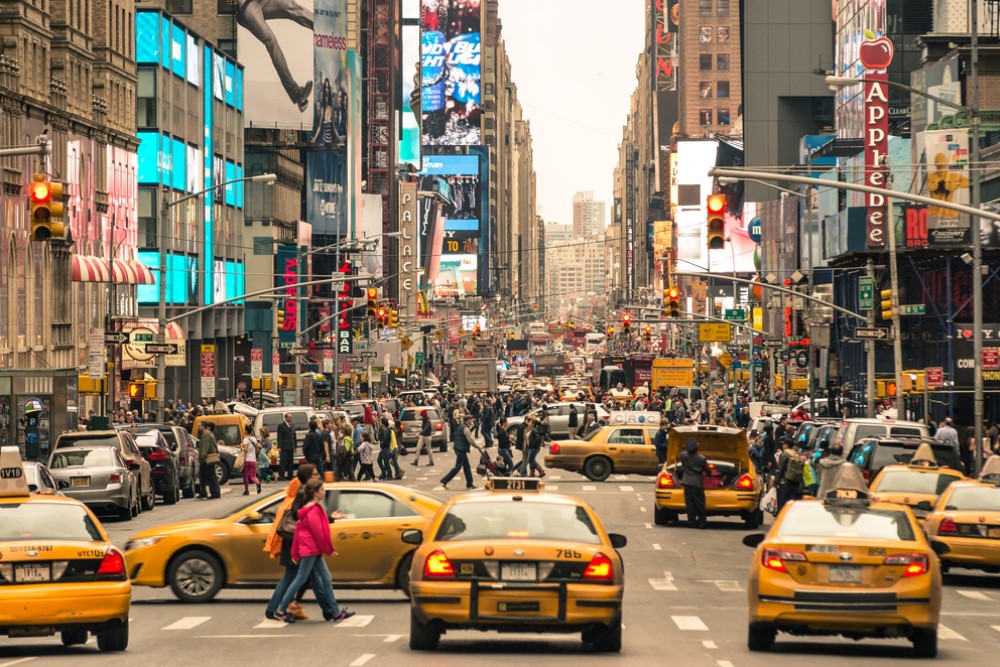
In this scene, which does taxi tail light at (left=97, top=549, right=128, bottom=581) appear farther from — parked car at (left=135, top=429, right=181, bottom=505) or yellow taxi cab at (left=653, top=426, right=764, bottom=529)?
parked car at (left=135, top=429, right=181, bottom=505)

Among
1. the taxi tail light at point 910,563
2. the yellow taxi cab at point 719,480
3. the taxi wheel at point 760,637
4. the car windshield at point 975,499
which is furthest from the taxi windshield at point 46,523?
the yellow taxi cab at point 719,480

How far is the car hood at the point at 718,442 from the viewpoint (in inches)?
1229

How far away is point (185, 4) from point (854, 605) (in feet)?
355

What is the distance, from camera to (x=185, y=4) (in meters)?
117

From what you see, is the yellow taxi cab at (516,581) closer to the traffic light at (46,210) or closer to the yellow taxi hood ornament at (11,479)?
the yellow taxi hood ornament at (11,479)

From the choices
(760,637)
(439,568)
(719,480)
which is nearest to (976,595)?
(760,637)

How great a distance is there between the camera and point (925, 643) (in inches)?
583

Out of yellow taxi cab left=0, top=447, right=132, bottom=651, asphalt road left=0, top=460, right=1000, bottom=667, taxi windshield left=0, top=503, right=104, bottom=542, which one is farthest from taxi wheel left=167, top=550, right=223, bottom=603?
yellow taxi cab left=0, top=447, right=132, bottom=651

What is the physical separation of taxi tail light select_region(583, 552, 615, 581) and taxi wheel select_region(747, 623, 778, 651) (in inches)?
62.4

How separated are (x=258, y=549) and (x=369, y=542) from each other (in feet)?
4.22

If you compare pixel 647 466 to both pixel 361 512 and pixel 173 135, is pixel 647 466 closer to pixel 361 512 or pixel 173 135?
pixel 361 512

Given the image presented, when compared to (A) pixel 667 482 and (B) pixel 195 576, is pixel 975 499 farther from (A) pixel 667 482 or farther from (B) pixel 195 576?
(B) pixel 195 576

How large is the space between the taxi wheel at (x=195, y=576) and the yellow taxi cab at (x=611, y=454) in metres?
25.4

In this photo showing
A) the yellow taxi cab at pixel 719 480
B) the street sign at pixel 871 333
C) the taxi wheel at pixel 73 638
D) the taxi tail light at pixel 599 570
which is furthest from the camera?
the street sign at pixel 871 333
